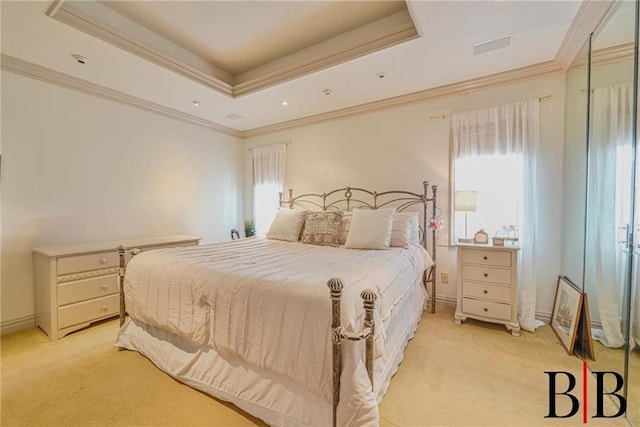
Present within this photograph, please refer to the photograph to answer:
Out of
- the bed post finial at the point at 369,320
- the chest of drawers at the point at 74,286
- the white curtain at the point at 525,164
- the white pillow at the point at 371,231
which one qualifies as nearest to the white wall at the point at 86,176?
the chest of drawers at the point at 74,286

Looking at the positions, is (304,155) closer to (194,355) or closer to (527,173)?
(527,173)

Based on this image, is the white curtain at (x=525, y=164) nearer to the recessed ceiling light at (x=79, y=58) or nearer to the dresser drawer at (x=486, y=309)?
the dresser drawer at (x=486, y=309)

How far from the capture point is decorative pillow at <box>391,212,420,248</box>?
107 inches

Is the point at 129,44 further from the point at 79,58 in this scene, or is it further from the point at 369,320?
the point at 369,320

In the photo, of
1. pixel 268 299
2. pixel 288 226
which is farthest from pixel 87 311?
pixel 268 299

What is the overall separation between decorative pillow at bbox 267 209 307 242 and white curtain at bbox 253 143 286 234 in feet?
3.85

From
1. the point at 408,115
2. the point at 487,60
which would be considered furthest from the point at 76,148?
the point at 487,60

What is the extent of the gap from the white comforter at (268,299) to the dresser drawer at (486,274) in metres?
0.66

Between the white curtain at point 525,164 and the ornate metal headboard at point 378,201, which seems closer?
the white curtain at point 525,164

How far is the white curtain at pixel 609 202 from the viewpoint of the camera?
1738 millimetres

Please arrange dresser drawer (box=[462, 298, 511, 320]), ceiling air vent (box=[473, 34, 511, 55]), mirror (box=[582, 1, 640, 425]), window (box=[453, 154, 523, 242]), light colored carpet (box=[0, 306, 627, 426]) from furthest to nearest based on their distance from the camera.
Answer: window (box=[453, 154, 523, 242])
dresser drawer (box=[462, 298, 511, 320])
ceiling air vent (box=[473, 34, 511, 55])
mirror (box=[582, 1, 640, 425])
light colored carpet (box=[0, 306, 627, 426])

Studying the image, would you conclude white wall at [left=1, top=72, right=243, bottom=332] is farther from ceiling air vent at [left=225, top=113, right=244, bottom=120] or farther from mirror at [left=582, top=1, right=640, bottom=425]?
mirror at [left=582, top=1, right=640, bottom=425]

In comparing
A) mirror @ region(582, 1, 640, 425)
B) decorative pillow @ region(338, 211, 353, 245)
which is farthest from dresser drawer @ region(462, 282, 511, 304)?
decorative pillow @ region(338, 211, 353, 245)

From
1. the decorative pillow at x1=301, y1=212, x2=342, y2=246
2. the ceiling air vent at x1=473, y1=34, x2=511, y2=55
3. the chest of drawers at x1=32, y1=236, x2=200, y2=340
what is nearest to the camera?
the ceiling air vent at x1=473, y1=34, x2=511, y2=55
